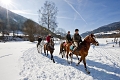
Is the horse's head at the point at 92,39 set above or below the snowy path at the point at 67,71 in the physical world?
above

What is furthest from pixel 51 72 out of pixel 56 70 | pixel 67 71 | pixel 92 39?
pixel 92 39

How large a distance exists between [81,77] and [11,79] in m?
3.58

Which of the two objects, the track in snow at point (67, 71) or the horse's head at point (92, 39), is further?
the horse's head at point (92, 39)

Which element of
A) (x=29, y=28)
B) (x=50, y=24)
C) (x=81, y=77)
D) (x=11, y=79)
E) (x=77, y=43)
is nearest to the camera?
(x=11, y=79)

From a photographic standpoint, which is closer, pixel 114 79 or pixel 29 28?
pixel 114 79

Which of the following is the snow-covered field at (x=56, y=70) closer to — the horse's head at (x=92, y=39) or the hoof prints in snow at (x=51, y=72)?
the hoof prints in snow at (x=51, y=72)

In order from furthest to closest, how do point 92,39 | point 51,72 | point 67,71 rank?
point 92,39, point 67,71, point 51,72

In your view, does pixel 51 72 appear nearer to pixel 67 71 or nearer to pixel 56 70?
pixel 56 70

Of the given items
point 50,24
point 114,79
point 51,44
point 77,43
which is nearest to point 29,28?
point 50,24

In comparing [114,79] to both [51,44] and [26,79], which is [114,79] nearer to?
[26,79]

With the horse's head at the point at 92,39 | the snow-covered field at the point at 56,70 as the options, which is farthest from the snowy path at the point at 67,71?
the horse's head at the point at 92,39

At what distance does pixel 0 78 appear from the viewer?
5605 mm

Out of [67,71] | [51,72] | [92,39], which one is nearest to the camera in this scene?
[51,72]

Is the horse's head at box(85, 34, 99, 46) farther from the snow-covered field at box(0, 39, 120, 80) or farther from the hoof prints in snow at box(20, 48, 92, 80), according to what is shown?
the hoof prints in snow at box(20, 48, 92, 80)
